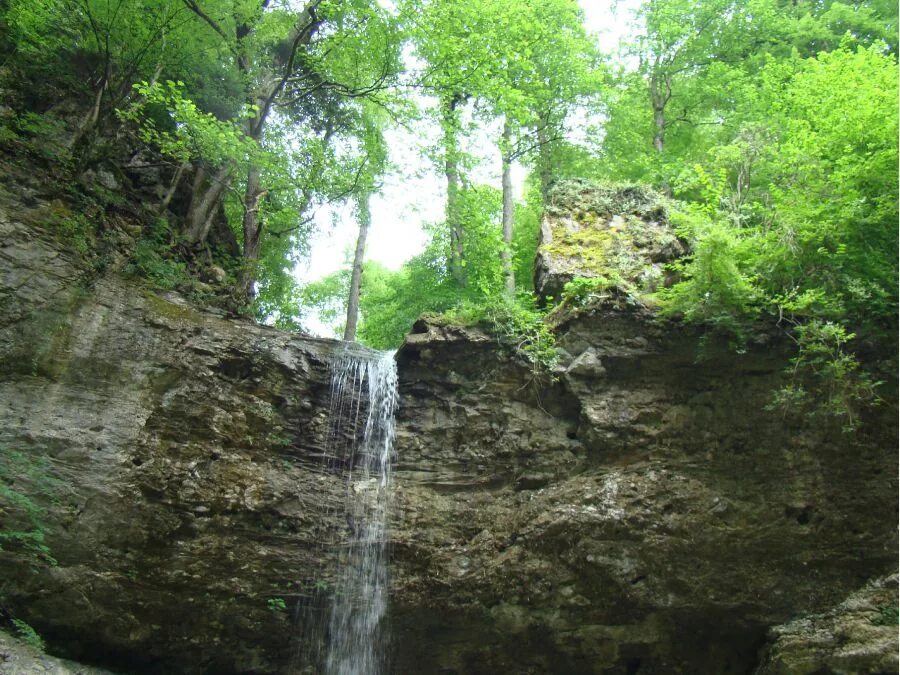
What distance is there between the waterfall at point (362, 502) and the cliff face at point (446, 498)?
0.75 ft

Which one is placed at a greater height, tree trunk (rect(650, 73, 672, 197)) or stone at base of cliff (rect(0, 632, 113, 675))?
tree trunk (rect(650, 73, 672, 197))

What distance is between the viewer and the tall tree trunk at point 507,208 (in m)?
13.3

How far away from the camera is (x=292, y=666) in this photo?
8.76 m

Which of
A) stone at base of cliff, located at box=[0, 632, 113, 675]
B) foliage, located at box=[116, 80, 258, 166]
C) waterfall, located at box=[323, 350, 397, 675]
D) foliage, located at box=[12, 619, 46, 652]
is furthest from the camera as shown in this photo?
foliage, located at box=[116, 80, 258, 166]

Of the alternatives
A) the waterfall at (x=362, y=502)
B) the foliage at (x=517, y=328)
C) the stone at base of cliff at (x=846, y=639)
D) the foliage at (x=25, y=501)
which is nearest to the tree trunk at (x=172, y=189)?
the waterfall at (x=362, y=502)

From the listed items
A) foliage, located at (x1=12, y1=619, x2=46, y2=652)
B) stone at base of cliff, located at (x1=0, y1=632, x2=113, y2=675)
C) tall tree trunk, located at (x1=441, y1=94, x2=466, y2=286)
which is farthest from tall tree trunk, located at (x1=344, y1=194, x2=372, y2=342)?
stone at base of cliff, located at (x1=0, y1=632, x2=113, y2=675)

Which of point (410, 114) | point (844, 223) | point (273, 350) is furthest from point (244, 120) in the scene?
point (844, 223)

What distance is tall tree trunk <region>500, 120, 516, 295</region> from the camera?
13336 mm

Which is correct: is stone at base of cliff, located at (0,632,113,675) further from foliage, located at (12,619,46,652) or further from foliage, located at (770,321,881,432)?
foliage, located at (770,321,881,432)

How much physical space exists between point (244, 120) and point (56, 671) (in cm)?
939

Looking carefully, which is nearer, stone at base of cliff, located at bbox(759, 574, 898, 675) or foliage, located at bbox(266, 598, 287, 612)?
stone at base of cliff, located at bbox(759, 574, 898, 675)

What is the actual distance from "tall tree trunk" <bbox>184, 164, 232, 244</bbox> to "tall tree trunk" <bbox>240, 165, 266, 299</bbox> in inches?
20.1

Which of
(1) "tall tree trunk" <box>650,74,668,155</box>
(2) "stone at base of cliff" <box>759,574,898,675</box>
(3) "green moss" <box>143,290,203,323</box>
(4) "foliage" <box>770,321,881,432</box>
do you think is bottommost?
(2) "stone at base of cliff" <box>759,574,898,675</box>

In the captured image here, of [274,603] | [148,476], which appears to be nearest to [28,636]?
[148,476]
